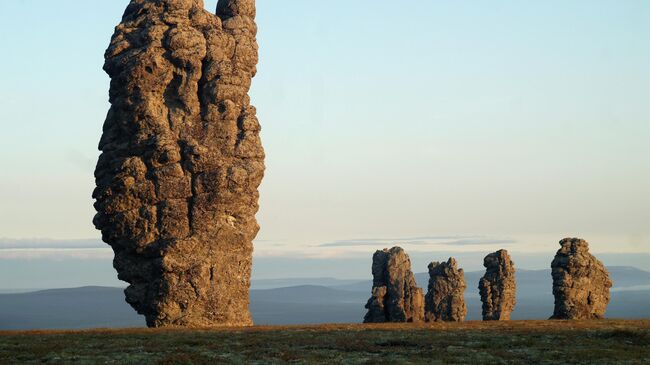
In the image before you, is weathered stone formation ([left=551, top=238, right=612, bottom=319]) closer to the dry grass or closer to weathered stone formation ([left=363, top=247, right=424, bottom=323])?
weathered stone formation ([left=363, top=247, right=424, bottom=323])

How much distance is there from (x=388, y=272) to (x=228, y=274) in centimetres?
3089

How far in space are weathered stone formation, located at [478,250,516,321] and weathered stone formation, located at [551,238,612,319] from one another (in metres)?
9.82

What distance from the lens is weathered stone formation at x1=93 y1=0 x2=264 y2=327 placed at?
251ft

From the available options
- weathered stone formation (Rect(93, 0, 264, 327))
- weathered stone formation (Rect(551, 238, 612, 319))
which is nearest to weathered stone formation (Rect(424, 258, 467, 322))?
weathered stone formation (Rect(551, 238, 612, 319))

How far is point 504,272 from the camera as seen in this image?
340 ft

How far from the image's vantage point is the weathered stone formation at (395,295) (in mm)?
102625

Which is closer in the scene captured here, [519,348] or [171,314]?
[519,348]

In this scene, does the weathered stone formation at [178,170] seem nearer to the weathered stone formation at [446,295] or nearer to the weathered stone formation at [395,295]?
the weathered stone formation at [395,295]

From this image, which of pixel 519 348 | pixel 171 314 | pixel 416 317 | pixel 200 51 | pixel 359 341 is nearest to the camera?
pixel 519 348

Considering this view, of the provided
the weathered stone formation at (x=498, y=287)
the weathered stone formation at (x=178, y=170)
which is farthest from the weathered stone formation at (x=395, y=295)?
the weathered stone formation at (x=178, y=170)

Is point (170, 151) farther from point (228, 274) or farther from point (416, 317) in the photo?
point (416, 317)

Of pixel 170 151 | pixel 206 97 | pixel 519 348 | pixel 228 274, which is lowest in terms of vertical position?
pixel 519 348

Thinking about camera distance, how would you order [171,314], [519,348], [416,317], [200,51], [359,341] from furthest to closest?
[416,317] → [200,51] → [171,314] → [359,341] → [519,348]

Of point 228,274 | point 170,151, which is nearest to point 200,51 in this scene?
point 170,151
